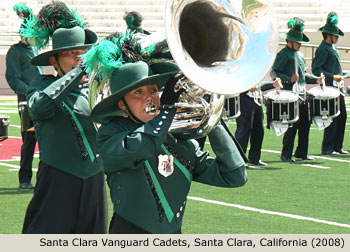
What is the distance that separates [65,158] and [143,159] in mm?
1529

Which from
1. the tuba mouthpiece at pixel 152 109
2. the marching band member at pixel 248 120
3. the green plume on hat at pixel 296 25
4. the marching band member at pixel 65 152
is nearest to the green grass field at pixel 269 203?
the marching band member at pixel 248 120

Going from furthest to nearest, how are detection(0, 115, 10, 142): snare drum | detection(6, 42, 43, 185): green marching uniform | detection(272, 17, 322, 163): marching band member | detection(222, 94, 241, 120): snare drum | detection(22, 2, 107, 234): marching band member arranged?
detection(272, 17, 322, 163): marching band member
detection(222, 94, 241, 120): snare drum
detection(6, 42, 43, 185): green marching uniform
detection(0, 115, 10, 142): snare drum
detection(22, 2, 107, 234): marching band member

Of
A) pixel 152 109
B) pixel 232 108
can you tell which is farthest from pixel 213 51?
pixel 232 108

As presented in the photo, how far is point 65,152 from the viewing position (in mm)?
5023

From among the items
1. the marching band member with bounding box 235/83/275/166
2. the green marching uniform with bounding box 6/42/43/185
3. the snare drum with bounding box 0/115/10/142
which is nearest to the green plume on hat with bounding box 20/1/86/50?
the snare drum with bounding box 0/115/10/142

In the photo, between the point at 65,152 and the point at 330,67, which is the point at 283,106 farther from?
the point at 65,152

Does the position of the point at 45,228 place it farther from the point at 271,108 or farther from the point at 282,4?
the point at 282,4

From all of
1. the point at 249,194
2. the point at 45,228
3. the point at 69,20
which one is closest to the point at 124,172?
the point at 45,228

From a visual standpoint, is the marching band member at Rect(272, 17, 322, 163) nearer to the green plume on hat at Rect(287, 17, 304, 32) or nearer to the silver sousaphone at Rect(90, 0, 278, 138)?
the green plume on hat at Rect(287, 17, 304, 32)

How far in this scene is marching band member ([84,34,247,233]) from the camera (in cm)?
361

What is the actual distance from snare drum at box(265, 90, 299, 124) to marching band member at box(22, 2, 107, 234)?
5.40 metres

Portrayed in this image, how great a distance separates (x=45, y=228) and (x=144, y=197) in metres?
1.34

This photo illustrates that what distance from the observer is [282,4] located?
104ft

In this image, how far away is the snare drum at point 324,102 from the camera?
1115 centimetres
